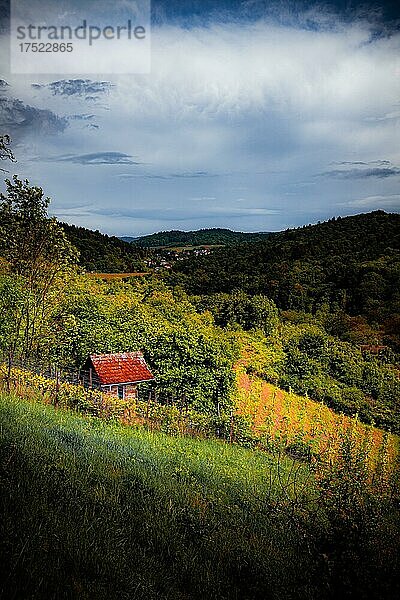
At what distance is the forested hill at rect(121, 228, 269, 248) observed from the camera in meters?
12.7

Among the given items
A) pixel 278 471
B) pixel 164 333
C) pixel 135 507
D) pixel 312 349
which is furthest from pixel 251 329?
pixel 135 507

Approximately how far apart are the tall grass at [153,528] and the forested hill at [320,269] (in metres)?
7.68

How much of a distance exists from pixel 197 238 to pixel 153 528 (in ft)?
41.3

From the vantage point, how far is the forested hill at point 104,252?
32.6 ft

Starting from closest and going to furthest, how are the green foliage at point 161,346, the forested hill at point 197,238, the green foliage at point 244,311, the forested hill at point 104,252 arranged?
the green foliage at point 161,346 < the forested hill at point 104,252 < the green foliage at point 244,311 < the forested hill at point 197,238

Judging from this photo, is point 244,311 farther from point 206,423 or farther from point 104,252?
point 206,423

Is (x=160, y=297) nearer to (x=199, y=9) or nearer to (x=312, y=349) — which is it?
(x=312, y=349)

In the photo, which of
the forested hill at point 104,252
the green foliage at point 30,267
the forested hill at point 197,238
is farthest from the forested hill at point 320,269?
the green foliage at point 30,267

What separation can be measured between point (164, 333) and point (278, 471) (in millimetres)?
3733

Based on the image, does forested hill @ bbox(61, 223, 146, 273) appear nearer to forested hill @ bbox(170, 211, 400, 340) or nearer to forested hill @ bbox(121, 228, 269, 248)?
forested hill @ bbox(121, 228, 269, 248)

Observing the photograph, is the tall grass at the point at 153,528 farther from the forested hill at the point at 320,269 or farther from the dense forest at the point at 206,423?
the forested hill at the point at 320,269

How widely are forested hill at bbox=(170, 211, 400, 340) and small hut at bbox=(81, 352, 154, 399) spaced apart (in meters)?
5.53

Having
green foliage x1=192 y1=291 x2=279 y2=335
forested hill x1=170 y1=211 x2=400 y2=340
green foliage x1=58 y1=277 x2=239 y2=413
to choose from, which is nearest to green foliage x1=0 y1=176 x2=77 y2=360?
green foliage x1=58 y1=277 x2=239 y2=413

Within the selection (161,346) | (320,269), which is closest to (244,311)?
(320,269)
